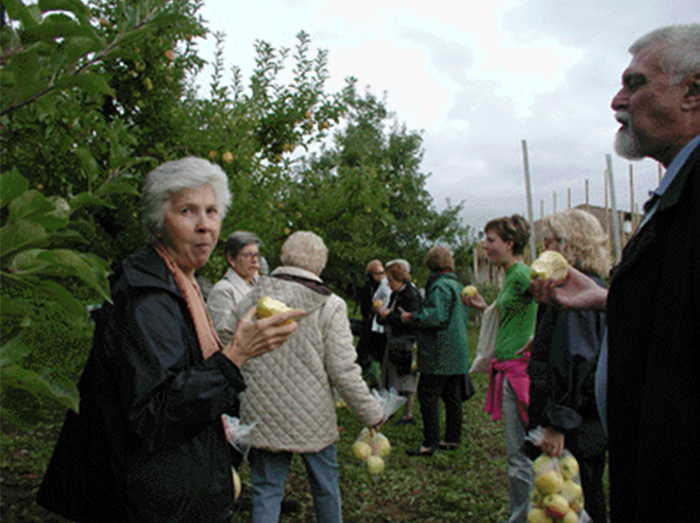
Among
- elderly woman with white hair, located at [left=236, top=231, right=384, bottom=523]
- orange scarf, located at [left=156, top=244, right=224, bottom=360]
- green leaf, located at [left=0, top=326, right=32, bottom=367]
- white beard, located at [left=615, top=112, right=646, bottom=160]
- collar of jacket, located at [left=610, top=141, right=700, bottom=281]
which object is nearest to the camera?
Result: green leaf, located at [left=0, top=326, right=32, bottom=367]

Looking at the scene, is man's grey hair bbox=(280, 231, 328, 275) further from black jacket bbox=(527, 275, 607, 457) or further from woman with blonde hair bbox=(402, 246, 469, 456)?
woman with blonde hair bbox=(402, 246, 469, 456)

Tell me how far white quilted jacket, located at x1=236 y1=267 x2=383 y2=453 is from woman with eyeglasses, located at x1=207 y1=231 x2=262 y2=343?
63 centimetres

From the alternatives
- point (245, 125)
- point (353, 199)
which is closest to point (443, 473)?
point (353, 199)

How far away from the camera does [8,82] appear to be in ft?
3.00

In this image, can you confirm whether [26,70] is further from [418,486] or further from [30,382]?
[418,486]

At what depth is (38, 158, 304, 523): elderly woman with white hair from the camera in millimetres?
1479

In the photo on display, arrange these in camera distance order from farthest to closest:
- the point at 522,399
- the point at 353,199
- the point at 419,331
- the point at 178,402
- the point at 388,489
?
the point at 419,331 → the point at 388,489 → the point at 353,199 → the point at 522,399 → the point at 178,402

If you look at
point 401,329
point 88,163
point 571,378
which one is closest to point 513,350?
point 571,378

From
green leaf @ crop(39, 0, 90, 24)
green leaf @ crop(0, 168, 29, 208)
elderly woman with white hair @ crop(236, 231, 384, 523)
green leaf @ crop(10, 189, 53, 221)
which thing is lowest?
elderly woman with white hair @ crop(236, 231, 384, 523)

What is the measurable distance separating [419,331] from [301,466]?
167 cm

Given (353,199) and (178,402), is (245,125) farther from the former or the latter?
(178,402)

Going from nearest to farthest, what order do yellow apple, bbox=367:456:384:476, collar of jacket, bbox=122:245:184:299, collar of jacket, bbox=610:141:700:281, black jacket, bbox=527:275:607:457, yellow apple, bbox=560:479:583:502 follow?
collar of jacket, bbox=610:141:700:281 → collar of jacket, bbox=122:245:184:299 → black jacket, bbox=527:275:607:457 → yellow apple, bbox=560:479:583:502 → yellow apple, bbox=367:456:384:476

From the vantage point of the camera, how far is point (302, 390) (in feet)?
9.55

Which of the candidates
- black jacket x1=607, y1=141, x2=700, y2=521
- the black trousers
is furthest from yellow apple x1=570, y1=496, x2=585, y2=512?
the black trousers
